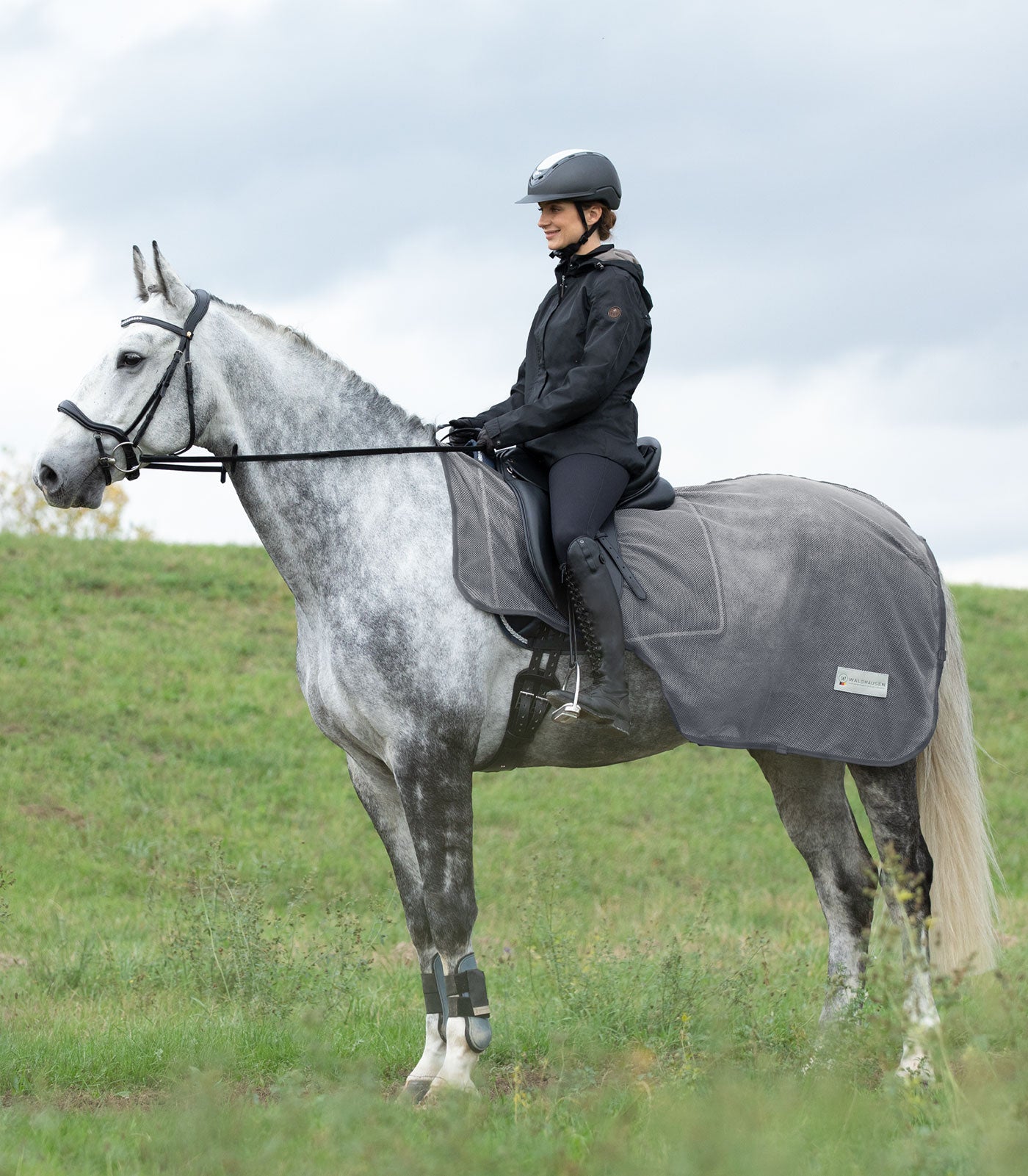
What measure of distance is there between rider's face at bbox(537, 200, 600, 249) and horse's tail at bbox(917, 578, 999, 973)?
2.41 m

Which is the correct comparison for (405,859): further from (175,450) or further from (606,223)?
(606,223)

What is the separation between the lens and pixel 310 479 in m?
5.07

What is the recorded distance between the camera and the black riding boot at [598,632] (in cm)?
494

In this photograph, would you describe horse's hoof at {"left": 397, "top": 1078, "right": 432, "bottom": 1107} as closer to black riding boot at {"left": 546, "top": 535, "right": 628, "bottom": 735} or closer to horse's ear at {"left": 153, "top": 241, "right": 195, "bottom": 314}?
black riding boot at {"left": 546, "top": 535, "right": 628, "bottom": 735}

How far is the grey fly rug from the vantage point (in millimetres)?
5141

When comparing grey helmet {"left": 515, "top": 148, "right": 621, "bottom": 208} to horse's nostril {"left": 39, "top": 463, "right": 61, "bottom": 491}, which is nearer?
horse's nostril {"left": 39, "top": 463, "right": 61, "bottom": 491}

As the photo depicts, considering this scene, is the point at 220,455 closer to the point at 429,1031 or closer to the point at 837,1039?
the point at 429,1031

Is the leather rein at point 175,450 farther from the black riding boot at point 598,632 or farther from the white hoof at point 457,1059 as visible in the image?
the white hoof at point 457,1059

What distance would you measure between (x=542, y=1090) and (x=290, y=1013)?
1.96m

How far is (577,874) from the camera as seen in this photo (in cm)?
1280

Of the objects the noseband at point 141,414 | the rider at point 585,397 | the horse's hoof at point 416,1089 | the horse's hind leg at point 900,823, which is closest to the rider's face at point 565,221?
the rider at point 585,397

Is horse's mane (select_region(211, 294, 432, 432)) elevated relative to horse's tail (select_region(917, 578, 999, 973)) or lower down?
elevated

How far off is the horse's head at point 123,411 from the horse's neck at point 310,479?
0.22 meters

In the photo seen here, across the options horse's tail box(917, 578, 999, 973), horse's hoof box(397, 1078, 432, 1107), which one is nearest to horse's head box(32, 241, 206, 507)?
horse's hoof box(397, 1078, 432, 1107)
